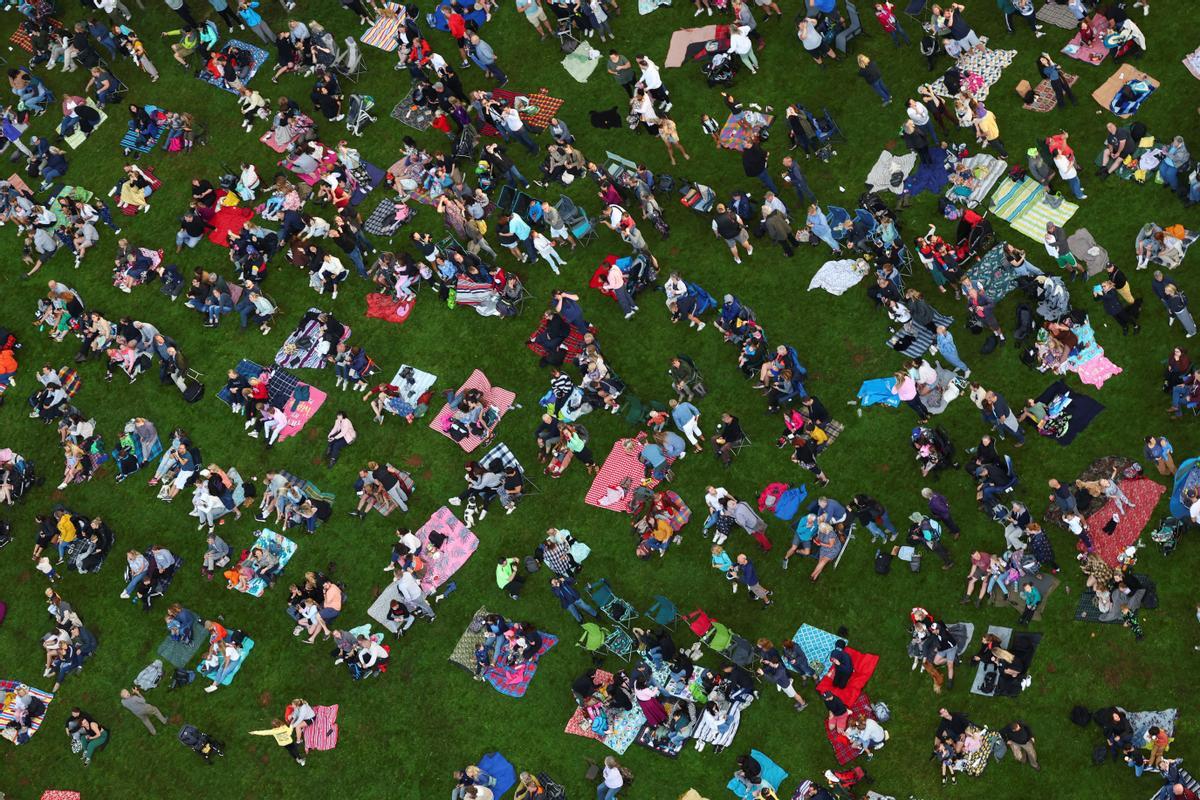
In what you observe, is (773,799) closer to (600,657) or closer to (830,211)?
(600,657)

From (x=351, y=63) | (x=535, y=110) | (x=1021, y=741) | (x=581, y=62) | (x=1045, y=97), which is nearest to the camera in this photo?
(x=1021, y=741)

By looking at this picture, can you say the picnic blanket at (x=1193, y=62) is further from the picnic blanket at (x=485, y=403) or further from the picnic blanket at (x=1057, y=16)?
the picnic blanket at (x=485, y=403)

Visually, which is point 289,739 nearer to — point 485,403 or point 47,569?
point 47,569

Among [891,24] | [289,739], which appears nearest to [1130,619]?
[891,24]

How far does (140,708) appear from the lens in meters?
36.8

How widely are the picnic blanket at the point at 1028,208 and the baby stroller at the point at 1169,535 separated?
931cm

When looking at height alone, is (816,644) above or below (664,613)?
above

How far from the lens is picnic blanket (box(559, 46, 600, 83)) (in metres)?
44.5

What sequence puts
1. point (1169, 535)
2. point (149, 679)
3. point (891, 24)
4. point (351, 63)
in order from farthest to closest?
point (351, 63)
point (891, 24)
point (149, 679)
point (1169, 535)

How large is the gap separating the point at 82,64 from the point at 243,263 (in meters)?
13.9

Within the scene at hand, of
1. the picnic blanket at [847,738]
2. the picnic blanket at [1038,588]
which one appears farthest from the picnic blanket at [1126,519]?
the picnic blanket at [847,738]

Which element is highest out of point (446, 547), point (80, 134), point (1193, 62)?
point (1193, 62)

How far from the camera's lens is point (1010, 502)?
3422 centimetres

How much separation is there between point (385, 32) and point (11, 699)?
86.2 ft
